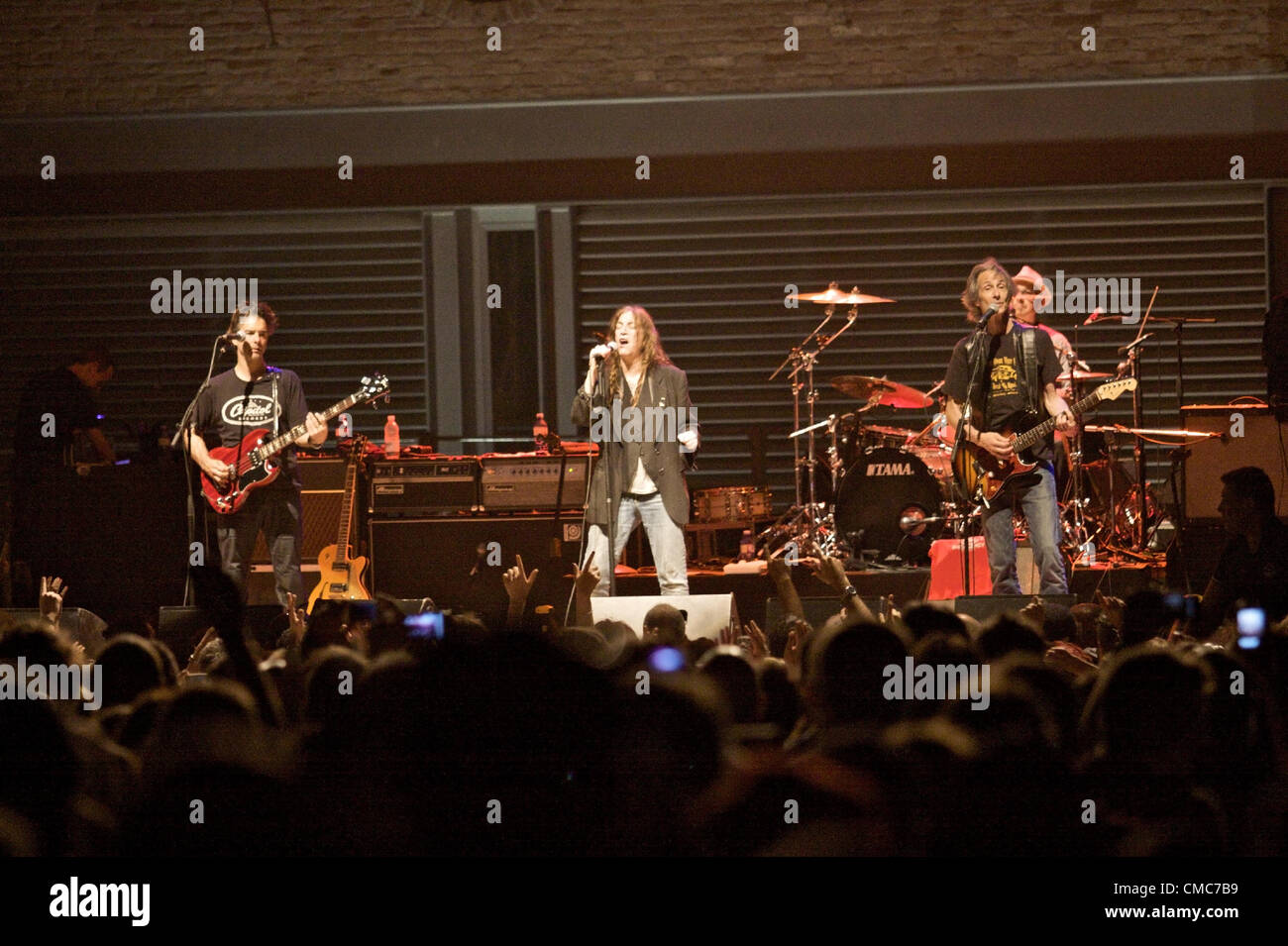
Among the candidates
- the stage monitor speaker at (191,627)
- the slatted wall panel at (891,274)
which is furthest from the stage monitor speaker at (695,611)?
the slatted wall panel at (891,274)

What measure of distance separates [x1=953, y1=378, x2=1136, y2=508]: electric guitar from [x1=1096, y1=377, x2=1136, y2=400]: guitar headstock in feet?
1.42

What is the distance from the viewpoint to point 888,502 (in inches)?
383

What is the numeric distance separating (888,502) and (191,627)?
553cm

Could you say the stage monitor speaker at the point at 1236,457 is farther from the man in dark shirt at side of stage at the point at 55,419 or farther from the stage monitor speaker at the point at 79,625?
the man in dark shirt at side of stage at the point at 55,419

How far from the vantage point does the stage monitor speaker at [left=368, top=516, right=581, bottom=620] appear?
8898 mm

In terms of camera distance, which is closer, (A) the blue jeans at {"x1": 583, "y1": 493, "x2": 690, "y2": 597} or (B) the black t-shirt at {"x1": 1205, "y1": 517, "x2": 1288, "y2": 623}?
(B) the black t-shirt at {"x1": 1205, "y1": 517, "x2": 1288, "y2": 623}

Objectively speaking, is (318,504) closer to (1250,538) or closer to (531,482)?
(531,482)

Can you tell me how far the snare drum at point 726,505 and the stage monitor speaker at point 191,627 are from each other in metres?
4.45

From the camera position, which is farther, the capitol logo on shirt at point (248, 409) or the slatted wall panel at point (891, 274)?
the slatted wall panel at point (891, 274)

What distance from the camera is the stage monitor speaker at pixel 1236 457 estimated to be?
27.8ft

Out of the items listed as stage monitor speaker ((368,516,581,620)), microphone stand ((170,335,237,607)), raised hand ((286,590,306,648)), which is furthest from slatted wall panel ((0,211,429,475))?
raised hand ((286,590,306,648))

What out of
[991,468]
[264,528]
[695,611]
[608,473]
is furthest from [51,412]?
[991,468]

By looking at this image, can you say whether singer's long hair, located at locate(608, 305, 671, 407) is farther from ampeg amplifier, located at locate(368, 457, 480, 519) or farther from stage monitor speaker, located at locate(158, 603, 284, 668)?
stage monitor speaker, located at locate(158, 603, 284, 668)

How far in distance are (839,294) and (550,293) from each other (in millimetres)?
2764
